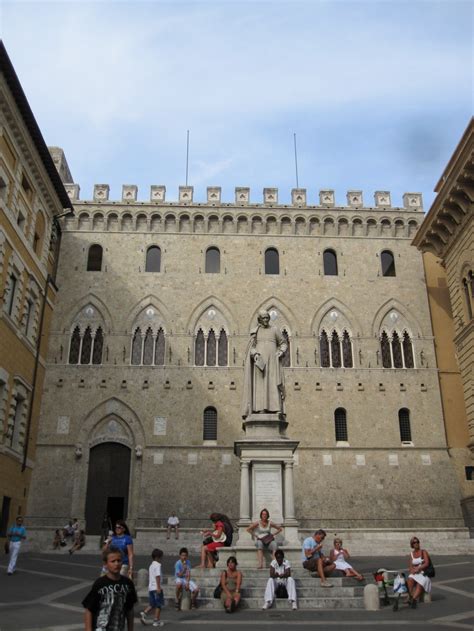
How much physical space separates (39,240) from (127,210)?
5355 mm

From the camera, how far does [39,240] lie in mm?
23688

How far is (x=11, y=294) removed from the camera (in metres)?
20.6

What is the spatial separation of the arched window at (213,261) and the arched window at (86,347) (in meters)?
5.89

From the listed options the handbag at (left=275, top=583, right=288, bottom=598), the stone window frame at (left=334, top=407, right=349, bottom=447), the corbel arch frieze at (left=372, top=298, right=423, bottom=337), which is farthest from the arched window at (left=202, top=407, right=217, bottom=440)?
the handbag at (left=275, top=583, right=288, bottom=598)

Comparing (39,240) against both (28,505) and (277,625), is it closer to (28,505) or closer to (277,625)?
(28,505)

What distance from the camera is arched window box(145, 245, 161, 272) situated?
27391 mm

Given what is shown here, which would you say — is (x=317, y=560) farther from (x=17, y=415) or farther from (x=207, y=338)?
(x=207, y=338)

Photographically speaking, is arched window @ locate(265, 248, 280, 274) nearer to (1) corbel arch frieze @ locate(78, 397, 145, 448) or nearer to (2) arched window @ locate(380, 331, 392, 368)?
(2) arched window @ locate(380, 331, 392, 368)

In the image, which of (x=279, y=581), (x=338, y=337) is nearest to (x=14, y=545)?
(x=279, y=581)

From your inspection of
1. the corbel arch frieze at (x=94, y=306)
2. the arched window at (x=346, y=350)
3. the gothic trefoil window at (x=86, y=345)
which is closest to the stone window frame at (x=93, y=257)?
the corbel arch frieze at (x=94, y=306)

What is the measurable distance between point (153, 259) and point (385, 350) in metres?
11.1

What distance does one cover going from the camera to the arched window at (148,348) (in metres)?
25.6

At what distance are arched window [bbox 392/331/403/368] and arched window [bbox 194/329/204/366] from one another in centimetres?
822

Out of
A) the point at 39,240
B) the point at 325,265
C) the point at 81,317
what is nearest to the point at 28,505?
the point at 81,317
